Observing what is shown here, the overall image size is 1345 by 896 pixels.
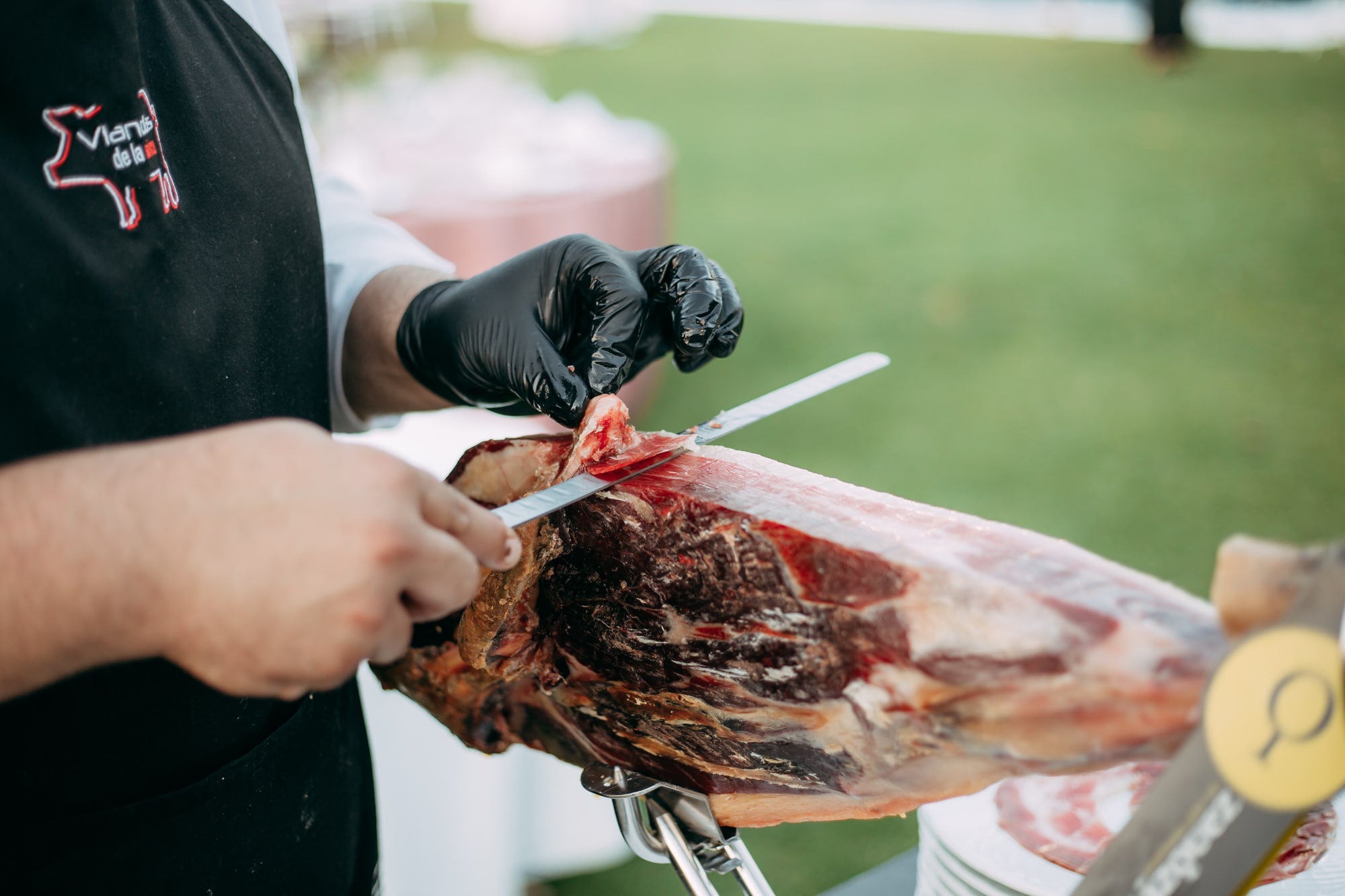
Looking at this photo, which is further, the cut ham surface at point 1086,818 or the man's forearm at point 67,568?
the cut ham surface at point 1086,818

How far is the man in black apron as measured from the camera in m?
0.89

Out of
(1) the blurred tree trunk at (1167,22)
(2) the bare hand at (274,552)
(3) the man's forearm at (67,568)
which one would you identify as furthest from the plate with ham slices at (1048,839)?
(1) the blurred tree trunk at (1167,22)

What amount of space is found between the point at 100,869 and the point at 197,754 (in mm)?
163

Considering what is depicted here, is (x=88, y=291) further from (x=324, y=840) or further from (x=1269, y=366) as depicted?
(x=1269, y=366)

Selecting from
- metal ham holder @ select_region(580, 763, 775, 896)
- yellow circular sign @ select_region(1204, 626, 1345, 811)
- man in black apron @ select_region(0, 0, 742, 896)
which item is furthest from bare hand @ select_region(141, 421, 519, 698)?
yellow circular sign @ select_region(1204, 626, 1345, 811)

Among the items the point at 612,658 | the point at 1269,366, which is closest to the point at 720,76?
the point at 1269,366

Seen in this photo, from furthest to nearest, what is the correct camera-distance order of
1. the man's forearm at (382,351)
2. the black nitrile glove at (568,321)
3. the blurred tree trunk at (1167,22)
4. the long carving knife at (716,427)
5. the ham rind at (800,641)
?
the blurred tree trunk at (1167,22) → the man's forearm at (382,351) → the black nitrile glove at (568,321) → the long carving knife at (716,427) → the ham rind at (800,641)

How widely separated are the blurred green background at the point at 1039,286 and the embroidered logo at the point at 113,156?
106 inches

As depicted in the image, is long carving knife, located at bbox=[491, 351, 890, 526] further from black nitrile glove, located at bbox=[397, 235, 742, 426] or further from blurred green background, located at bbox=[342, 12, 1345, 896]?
blurred green background, located at bbox=[342, 12, 1345, 896]

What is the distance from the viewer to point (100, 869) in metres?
1.25

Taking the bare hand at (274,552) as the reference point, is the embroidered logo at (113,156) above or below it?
above

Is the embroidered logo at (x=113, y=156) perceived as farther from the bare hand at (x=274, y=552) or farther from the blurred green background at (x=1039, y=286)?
the blurred green background at (x=1039, y=286)

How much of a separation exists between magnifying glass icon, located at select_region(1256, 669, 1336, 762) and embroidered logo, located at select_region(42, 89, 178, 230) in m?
1.30

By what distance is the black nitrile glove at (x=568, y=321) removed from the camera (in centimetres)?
157
